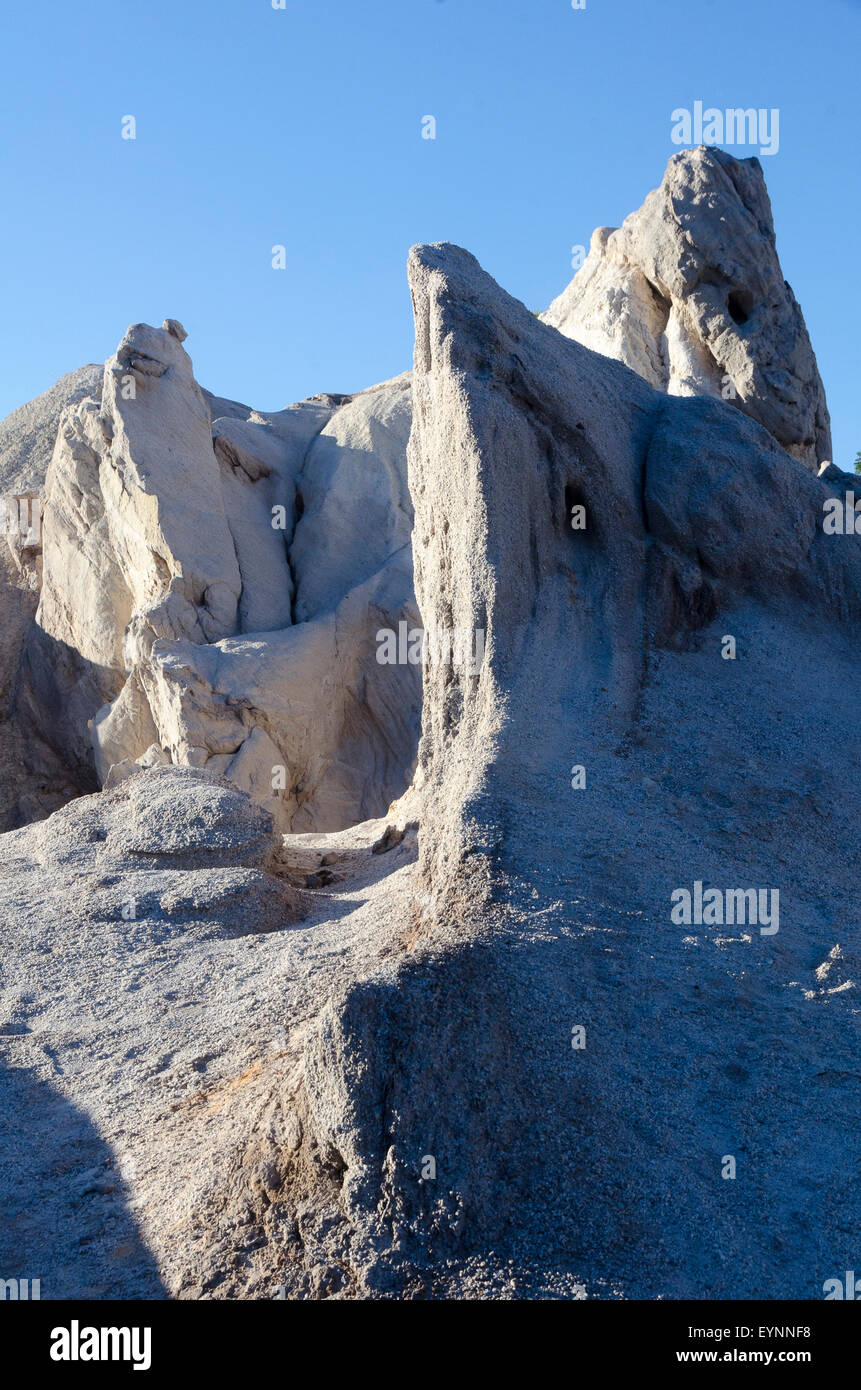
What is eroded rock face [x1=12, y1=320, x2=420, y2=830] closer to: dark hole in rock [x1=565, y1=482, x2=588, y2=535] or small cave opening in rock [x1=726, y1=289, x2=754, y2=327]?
small cave opening in rock [x1=726, y1=289, x2=754, y2=327]

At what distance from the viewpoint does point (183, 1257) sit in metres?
4.46

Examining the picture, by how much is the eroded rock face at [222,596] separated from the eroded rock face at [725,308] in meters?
4.06

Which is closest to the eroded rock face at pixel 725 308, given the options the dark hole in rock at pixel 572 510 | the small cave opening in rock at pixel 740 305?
the small cave opening in rock at pixel 740 305

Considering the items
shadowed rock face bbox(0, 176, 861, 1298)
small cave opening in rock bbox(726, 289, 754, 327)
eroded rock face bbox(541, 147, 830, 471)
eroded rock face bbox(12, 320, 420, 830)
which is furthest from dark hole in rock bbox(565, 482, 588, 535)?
eroded rock face bbox(12, 320, 420, 830)

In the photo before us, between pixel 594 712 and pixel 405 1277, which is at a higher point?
pixel 594 712

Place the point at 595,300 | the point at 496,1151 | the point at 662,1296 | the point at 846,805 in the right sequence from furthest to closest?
1. the point at 595,300
2. the point at 846,805
3. the point at 496,1151
4. the point at 662,1296

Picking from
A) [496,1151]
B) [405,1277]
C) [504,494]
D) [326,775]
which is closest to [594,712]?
[504,494]

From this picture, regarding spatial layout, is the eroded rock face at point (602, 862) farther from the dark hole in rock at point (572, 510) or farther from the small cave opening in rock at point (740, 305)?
the small cave opening in rock at point (740, 305)

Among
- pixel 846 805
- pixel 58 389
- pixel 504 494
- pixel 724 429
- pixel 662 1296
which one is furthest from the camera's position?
pixel 58 389

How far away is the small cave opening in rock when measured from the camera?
12.0m

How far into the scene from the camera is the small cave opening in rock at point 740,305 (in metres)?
12.0

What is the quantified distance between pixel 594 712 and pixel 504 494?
118 cm

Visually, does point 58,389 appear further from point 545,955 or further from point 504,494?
point 545,955

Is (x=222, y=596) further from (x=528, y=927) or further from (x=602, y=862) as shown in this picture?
(x=528, y=927)
